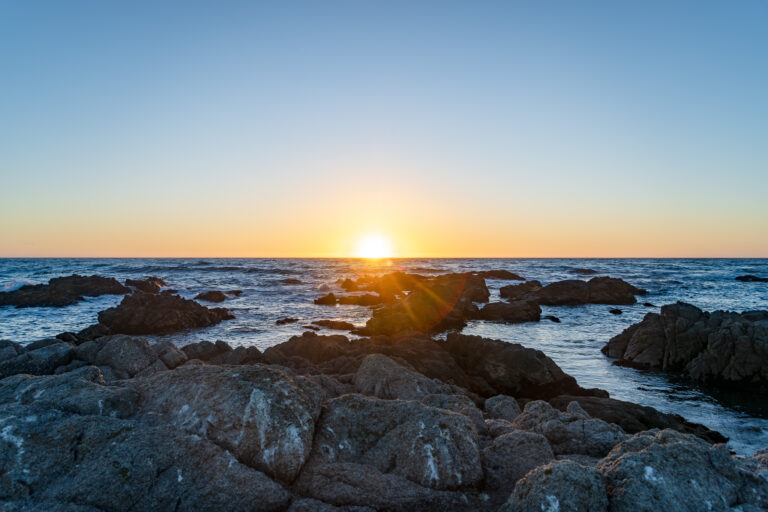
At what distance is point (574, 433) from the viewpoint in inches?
249

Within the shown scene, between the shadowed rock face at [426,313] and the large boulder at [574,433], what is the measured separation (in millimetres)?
20929

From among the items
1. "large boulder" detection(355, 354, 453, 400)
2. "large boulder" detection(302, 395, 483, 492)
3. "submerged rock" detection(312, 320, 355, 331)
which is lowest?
"submerged rock" detection(312, 320, 355, 331)

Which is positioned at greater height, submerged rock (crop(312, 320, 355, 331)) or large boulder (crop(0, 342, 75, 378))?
large boulder (crop(0, 342, 75, 378))

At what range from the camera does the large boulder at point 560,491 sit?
3.98 metres

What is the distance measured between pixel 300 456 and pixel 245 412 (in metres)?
0.83

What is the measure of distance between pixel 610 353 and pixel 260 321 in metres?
23.8

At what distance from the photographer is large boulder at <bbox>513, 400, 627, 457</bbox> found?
19.6ft

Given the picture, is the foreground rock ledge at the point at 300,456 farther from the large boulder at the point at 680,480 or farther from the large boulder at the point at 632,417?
the large boulder at the point at 632,417

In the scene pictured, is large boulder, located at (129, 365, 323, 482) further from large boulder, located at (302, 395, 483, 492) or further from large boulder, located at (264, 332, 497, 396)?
large boulder, located at (264, 332, 497, 396)

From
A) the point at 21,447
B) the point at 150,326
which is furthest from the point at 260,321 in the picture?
the point at 21,447

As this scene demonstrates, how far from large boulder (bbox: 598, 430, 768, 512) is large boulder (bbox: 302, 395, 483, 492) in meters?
1.56

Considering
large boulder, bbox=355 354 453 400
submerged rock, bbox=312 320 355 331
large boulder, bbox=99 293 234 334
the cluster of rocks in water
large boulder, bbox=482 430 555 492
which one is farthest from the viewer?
the cluster of rocks in water

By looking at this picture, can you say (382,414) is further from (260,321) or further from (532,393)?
(260,321)

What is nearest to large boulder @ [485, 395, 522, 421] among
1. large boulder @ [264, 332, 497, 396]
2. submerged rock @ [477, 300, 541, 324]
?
large boulder @ [264, 332, 497, 396]
